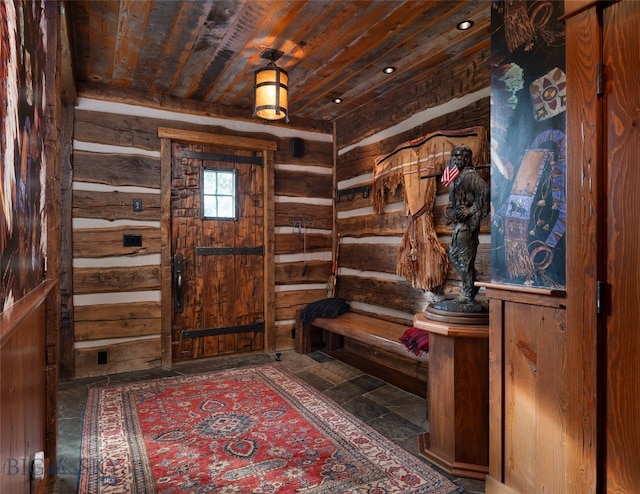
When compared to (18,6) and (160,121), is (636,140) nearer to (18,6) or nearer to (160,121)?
(18,6)

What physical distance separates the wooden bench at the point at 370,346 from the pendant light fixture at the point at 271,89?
6.75 ft

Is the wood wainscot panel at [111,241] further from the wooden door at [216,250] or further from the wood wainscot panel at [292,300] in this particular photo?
the wood wainscot panel at [292,300]

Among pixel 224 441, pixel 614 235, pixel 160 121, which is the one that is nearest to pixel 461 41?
pixel 614 235

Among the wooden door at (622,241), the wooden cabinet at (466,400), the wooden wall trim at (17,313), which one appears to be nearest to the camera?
the wooden wall trim at (17,313)

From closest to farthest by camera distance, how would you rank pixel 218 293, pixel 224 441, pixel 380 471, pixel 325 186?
pixel 380 471
pixel 224 441
pixel 218 293
pixel 325 186

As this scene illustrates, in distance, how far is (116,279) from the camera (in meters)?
3.91

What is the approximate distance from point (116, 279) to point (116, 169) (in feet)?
3.50

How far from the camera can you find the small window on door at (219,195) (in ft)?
14.3

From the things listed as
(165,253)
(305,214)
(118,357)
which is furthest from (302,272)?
(118,357)

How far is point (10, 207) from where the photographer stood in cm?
109

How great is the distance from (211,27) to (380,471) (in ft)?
9.89

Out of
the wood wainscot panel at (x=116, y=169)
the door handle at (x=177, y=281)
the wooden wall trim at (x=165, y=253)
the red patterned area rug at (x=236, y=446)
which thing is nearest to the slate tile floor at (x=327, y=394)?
the red patterned area rug at (x=236, y=446)

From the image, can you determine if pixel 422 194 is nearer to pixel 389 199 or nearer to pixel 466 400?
pixel 389 199

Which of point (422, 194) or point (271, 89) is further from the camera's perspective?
point (422, 194)
